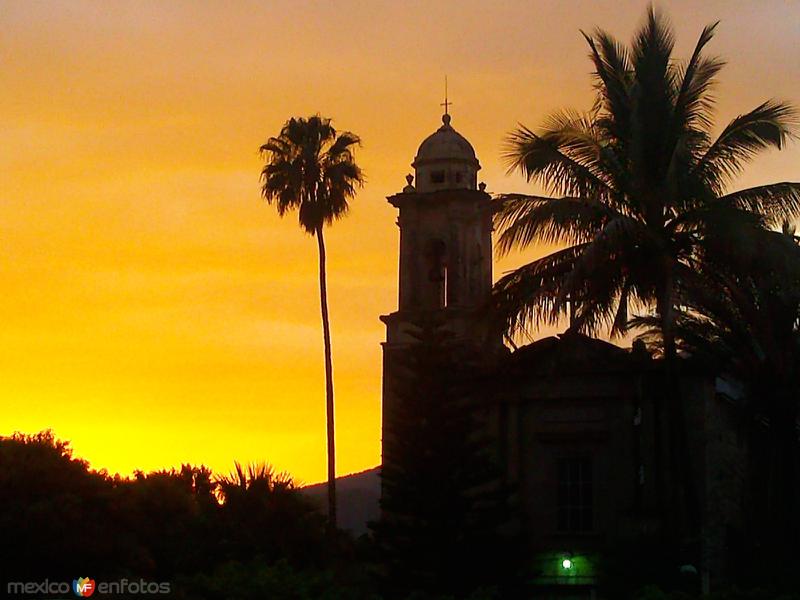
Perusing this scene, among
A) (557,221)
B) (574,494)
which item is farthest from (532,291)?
(574,494)

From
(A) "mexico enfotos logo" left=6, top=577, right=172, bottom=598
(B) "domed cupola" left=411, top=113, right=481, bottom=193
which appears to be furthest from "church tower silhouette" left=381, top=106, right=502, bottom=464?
(A) "mexico enfotos logo" left=6, top=577, right=172, bottom=598

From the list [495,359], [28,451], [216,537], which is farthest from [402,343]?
[28,451]

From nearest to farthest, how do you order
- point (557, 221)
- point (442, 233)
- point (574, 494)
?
point (557, 221) → point (574, 494) → point (442, 233)

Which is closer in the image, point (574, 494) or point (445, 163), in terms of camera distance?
point (574, 494)

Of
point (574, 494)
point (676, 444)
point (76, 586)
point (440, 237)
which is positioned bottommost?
point (76, 586)

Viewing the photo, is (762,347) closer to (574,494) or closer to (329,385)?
(574,494)

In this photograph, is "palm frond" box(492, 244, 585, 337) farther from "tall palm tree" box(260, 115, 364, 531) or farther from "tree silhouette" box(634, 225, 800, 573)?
"tall palm tree" box(260, 115, 364, 531)

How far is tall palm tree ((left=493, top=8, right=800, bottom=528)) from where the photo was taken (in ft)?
105

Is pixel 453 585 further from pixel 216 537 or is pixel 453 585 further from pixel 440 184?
pixel 440 184

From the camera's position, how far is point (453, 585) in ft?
116

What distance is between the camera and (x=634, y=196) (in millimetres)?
32531

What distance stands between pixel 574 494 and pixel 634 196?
10090 millimetres

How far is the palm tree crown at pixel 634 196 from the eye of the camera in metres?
32.0

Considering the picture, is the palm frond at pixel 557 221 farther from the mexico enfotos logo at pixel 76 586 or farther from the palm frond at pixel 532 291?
the mexico enfotos logo at pixel 76 586
